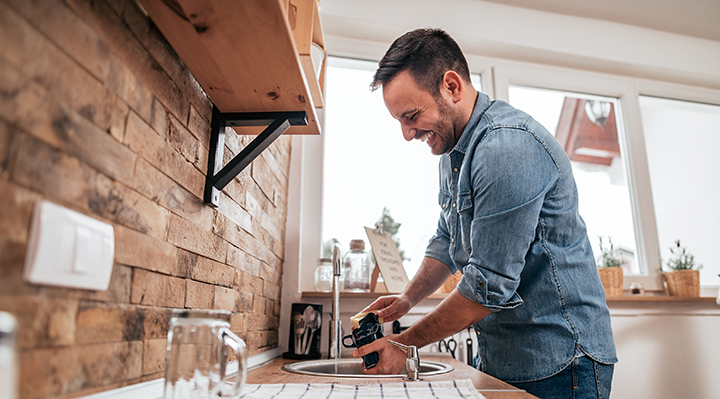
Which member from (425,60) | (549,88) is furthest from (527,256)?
(549,88)

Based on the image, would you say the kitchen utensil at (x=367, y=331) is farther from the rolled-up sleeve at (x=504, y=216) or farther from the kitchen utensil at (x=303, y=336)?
the kitchen utensil at (x=303, y=336)

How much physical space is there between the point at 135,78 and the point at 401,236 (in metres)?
1.64

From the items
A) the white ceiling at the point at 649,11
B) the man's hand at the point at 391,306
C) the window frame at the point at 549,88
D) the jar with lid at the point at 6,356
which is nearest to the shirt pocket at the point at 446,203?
the man's hand at the point at 391,306

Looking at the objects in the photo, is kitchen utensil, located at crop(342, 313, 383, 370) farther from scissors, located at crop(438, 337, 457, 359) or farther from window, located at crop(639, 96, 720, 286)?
window, located at crop(639, 96, 720, 286)

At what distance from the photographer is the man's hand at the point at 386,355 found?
41.5 inches

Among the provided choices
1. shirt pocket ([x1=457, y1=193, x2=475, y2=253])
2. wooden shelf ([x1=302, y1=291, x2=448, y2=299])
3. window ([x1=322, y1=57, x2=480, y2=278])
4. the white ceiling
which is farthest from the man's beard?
the white ceiling

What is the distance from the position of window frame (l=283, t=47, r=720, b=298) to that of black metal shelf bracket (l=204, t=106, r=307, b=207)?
95cm

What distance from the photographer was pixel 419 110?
4.09ft

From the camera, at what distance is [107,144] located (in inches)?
21.0

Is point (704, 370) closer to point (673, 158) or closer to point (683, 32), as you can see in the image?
point (673, 158)

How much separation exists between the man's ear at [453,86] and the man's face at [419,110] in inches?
0.9

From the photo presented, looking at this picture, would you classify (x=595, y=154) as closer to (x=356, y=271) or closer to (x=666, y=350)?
(x=666, y=350)

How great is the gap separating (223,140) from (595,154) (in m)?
2.25

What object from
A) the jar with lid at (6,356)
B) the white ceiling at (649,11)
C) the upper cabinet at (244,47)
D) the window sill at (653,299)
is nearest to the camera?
the jar with lid at (6,356)
